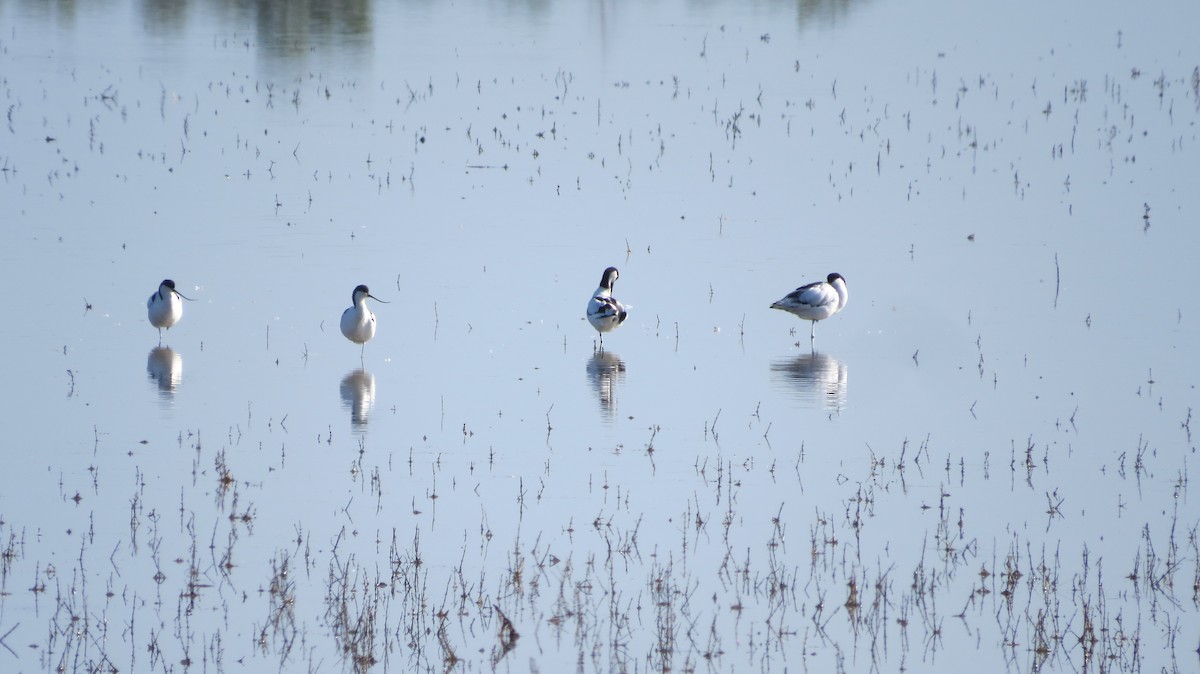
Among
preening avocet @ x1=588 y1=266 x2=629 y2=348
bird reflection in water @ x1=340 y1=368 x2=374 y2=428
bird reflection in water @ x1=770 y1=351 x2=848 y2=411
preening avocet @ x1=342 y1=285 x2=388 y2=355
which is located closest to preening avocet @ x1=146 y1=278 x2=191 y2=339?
preening avocet @ x1=342 y1=285 x2=388 y2=355

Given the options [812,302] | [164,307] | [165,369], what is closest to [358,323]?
[165,369]

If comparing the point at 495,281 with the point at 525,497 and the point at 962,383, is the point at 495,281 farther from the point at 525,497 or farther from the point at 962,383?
the point at 525,497

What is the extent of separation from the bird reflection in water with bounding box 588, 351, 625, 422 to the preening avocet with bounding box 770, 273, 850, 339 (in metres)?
1.84

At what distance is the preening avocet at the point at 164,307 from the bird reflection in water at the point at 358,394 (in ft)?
6.47

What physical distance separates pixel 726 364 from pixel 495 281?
372cm

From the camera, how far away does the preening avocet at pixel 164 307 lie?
14641mm

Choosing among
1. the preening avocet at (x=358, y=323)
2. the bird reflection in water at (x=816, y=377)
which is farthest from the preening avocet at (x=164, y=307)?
the bird reflection in water at (x=816, y=377)

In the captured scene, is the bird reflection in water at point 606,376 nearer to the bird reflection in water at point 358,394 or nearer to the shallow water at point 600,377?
the shallow water at point 600,377

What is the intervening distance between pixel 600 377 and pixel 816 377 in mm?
1752

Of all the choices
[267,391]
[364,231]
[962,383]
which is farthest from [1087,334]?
[364,231]

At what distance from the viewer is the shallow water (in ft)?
28.1

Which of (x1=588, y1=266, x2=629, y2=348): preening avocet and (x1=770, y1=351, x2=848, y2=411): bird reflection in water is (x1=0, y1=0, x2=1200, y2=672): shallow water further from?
(x1=588, y1=266, x2=629, y2=348): preening avocet

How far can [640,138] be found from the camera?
25.5m

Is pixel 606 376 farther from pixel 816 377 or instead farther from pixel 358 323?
pixel 358 323
